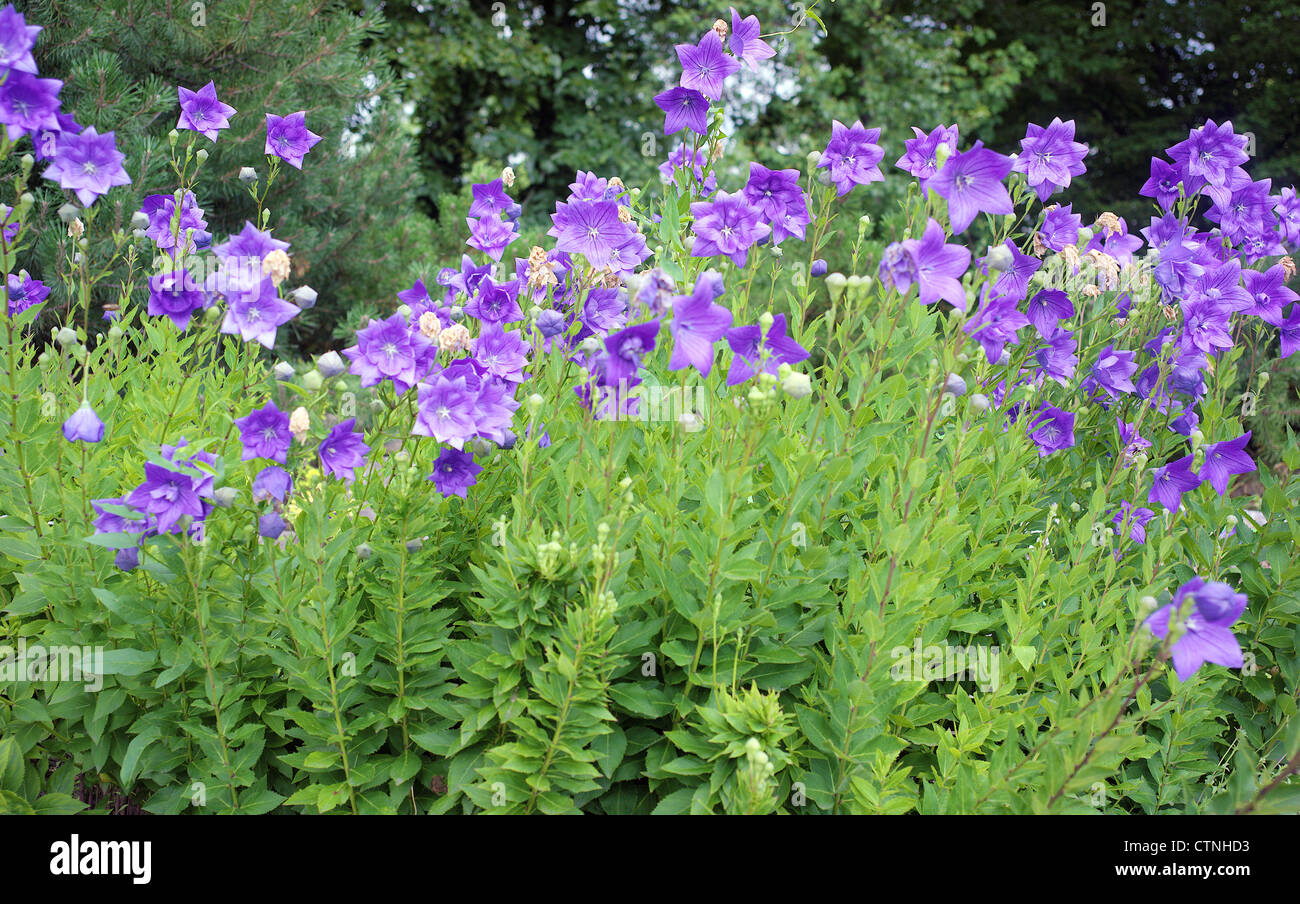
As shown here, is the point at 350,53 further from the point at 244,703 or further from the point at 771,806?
the point at 771,806

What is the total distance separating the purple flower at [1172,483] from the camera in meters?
2.83

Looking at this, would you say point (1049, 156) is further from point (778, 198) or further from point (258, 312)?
point (258, 312)

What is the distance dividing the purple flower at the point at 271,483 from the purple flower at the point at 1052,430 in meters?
2.25

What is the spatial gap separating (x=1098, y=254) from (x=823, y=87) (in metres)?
10.4

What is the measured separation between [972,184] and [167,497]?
191cm

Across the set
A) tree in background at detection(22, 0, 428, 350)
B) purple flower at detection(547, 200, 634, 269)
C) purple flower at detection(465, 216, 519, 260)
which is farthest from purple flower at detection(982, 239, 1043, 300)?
tree in background at detection(22, 0, 428, 350)

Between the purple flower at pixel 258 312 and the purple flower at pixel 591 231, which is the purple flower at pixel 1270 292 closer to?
the purple flower at pixel 591 231

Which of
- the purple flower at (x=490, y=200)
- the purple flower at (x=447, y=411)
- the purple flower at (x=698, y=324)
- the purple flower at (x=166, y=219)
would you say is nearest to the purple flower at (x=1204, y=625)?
the purple flower at (x=698, y=324)

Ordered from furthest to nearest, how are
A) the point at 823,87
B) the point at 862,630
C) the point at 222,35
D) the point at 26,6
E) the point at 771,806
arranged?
the point at 823,87
the point at 222,35
the point at 26,6
the point at 862,630
the point at 771,806

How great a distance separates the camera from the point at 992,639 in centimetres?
278

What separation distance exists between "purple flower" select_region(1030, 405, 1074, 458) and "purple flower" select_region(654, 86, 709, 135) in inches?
57.0
